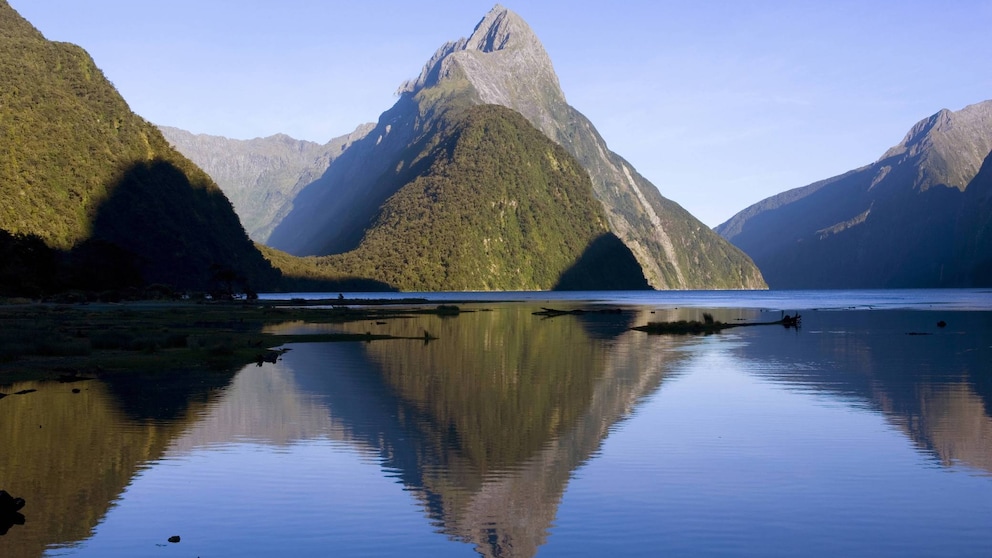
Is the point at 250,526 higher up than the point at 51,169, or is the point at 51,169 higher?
the point at 51,169

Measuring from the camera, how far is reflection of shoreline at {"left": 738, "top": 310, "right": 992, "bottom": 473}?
106ft

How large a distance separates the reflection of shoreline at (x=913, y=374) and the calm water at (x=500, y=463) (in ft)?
0.86

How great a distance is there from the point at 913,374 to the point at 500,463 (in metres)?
35.9

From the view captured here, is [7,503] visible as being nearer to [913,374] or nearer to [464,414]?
[464,414]

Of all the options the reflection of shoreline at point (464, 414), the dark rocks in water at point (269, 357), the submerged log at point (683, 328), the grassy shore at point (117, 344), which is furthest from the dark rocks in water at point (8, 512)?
the submerged log at point (683, 328)

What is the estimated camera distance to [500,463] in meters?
26.8

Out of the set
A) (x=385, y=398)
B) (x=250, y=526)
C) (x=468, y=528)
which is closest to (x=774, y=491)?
(x=468, y=528)

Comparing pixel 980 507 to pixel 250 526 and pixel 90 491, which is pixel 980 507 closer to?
pixel 250 526

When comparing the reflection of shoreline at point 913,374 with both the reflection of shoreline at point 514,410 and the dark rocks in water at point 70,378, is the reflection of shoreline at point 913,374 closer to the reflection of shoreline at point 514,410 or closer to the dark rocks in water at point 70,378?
the reflection of shoreline at point 514,410

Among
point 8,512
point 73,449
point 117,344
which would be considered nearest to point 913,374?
point 73,449

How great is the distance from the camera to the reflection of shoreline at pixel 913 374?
106ft

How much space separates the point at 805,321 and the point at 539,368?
250 ft

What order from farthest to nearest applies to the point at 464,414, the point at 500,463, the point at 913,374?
the point at 913,374
the point at 464,414
the point at 500,463

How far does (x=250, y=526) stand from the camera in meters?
19.9
